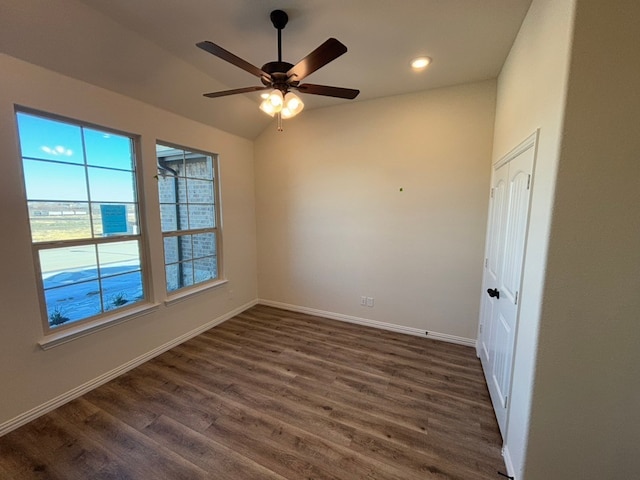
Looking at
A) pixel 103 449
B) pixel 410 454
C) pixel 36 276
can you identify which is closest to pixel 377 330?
pixel 410 454

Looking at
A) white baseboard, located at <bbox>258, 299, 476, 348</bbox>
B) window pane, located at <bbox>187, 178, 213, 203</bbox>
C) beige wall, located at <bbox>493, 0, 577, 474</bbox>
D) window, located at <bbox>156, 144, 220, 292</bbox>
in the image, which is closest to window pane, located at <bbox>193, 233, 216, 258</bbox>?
window, located at <bbox>156, 144, 220, 292</bbox>

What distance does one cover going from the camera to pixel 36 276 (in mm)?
2018

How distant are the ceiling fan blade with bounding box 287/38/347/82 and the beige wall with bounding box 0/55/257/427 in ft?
5.96

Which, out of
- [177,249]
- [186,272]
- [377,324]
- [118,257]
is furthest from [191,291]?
[377,324]

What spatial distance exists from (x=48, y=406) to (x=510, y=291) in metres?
3.59

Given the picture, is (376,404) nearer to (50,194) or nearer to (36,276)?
(36,276)

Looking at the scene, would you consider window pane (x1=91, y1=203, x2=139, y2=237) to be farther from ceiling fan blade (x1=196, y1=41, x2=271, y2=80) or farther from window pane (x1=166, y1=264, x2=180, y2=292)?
ceiling fan blade (x1=196, y1=41, x2=271, y2=80)

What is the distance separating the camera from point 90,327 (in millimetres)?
2326

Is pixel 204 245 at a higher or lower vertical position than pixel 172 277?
higher

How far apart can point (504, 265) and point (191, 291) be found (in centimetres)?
330

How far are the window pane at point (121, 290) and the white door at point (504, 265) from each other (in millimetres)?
3347

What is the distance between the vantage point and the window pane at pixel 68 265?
210 cm

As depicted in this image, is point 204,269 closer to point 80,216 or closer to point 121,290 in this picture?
point 121,290

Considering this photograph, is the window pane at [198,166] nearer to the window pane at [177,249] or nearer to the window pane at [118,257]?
the window pane at [177,249]
